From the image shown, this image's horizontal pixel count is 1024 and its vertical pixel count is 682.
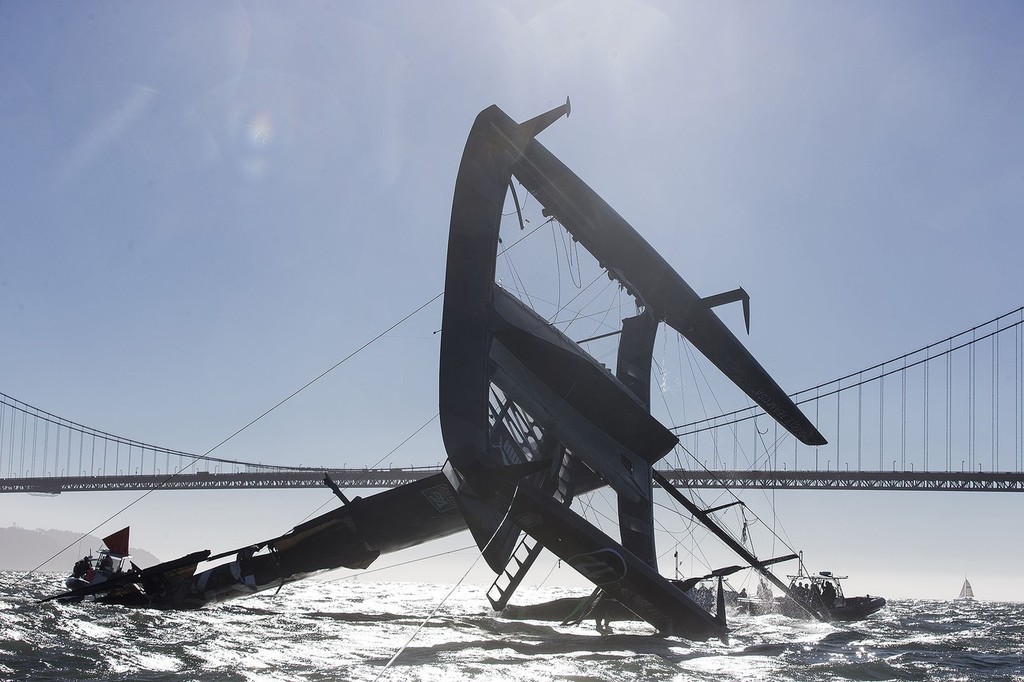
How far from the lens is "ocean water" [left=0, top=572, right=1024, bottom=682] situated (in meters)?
14.0

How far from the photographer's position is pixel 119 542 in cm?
3450

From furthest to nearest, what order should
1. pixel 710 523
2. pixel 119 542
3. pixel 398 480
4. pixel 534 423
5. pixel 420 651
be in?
pixel 398 480 → pixel 119 542 → pixel 710 523 → pixel 534 423 → pixel 420 651

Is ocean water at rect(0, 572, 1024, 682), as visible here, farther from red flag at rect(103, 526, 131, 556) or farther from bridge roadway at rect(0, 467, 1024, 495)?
bridge roadway at rect(0, 467, 1024, 495)

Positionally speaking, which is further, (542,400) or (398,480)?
(398,480)

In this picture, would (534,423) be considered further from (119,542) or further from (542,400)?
(119,542)

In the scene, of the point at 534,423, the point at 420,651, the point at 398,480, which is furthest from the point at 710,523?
the point at 398,480

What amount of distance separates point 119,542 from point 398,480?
66660 millimetres

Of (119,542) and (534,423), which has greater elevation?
(534,423)

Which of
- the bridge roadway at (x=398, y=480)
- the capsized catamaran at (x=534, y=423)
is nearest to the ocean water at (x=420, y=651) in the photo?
the capsized catamaran at (x=534, y=423)

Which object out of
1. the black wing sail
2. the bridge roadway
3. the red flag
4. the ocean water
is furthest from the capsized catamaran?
the bridge roadway

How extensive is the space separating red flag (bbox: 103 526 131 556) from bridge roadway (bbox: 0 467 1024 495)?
55.9 metres

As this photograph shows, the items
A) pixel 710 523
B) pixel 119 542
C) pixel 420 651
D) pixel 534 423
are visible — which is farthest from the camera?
pixel 119 542

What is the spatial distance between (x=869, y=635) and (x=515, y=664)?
19.0m

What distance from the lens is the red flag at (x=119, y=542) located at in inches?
1347
